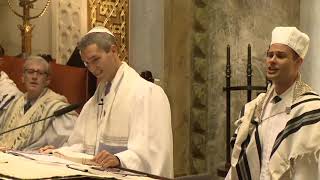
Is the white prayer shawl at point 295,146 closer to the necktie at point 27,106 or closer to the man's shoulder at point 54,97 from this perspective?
the man's shoulder at point 54,97

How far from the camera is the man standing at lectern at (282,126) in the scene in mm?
3510

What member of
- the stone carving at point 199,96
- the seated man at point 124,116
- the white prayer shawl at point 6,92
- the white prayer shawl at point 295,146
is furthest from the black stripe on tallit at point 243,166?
the stone carving at point 199,96

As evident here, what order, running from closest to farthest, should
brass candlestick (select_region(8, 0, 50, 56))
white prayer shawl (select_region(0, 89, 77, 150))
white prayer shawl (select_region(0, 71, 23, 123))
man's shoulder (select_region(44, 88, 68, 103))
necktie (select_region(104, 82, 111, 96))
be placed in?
necktie (select_region(104, 82, 111, 96)), white prayer shawl (select_region(0, 89, 77, 150)), man's shoulder (select_region(44, 88, 68, 103)), white prayer shawl (select_region(0, 71, 23, 123)), brass candlestick (select_region(8, 0, 50, 56))

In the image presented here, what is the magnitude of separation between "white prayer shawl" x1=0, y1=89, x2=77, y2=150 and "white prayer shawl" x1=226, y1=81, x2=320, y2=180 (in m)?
1.50

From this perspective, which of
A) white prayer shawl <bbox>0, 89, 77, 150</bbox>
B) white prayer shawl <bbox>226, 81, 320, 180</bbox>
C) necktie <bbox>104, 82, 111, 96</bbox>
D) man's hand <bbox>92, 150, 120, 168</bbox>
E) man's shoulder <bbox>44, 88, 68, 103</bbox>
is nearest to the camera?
man's hand <bbox>92, 150, 120, 168</bbox>

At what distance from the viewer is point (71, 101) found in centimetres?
510

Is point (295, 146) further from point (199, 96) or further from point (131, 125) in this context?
point (199, 96)

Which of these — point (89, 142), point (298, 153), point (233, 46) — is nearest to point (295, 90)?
point (298, 153)

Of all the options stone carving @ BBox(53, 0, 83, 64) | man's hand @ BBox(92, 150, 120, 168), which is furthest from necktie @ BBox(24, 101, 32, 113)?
man's hand @ BBox(92, 150, 120, 168)

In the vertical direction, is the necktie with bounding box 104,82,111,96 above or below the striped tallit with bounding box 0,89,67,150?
above

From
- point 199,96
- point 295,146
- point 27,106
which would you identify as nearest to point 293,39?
point 295,146

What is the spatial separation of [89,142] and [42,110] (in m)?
1.16

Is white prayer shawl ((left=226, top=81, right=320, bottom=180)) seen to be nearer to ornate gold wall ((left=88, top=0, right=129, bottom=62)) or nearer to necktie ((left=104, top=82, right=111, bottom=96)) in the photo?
necktie ((left=104, top=82, right=111, bottom=96))

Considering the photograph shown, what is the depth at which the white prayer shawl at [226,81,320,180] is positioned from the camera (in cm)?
350
